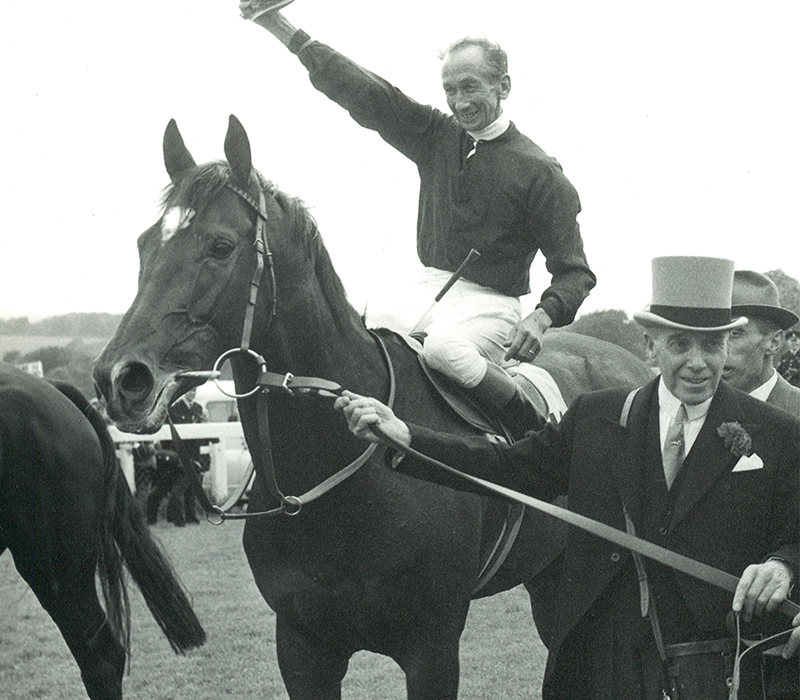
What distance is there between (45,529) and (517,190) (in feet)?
8.95

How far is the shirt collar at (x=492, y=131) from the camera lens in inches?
172

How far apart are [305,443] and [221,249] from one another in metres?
0.72

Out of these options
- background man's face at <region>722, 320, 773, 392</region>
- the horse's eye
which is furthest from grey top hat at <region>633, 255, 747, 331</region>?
the horse's eye

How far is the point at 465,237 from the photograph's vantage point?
14.2 ft

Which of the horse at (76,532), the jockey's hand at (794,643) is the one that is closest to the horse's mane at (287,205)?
the jockey's hand at (794,643)

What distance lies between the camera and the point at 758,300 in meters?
3.95

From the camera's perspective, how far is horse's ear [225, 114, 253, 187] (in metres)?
3.44

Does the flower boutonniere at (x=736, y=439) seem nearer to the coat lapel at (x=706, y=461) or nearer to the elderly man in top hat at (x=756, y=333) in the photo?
the coat lapel at (x=706, y=461)

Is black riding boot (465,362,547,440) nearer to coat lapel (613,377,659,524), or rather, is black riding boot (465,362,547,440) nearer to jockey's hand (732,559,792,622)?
coat lapel (613,377,659,524)

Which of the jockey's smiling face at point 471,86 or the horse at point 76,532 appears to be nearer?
the jockey's smiling face at point 471,86

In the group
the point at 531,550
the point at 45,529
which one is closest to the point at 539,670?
the point at 531,550

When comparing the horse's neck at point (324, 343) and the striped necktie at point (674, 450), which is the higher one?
the horse's neck at point (324, 343)

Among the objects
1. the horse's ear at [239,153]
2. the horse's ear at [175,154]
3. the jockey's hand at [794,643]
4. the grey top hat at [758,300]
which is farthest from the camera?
the grey top hat at [758,300]

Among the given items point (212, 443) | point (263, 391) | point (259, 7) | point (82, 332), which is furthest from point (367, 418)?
point (212, 443)
